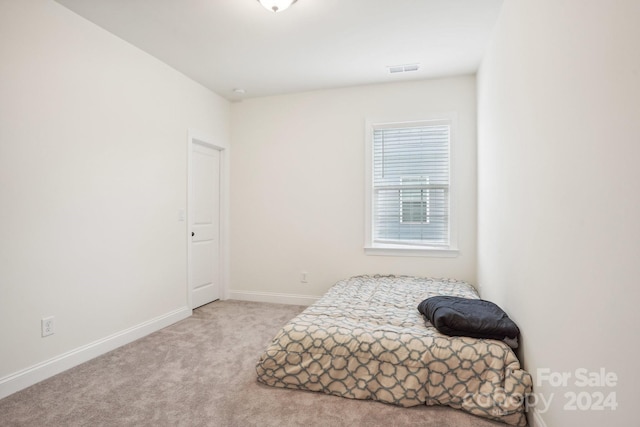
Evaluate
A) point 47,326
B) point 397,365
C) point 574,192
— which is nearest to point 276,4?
point 574,192

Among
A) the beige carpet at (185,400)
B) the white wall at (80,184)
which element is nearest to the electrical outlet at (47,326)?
the white wall at (80,184)

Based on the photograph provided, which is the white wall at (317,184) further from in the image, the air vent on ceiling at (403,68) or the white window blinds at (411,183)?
the air vent on ceiling at (403,68)

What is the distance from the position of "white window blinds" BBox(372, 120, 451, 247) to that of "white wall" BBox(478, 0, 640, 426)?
1.49m

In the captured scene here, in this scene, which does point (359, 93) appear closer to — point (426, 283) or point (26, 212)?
point (426, 283)

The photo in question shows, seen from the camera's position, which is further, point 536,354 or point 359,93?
point 359,93

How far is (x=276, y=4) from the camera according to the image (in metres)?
2.25

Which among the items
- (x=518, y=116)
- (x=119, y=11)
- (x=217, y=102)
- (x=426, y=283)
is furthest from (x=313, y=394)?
(x=217, y=102)

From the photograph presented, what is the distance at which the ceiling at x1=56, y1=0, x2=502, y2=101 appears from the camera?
2.42 m

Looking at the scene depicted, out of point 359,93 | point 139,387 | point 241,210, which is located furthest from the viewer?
point 241,210

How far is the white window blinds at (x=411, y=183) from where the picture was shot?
3775 mm

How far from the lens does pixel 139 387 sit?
2164 mm

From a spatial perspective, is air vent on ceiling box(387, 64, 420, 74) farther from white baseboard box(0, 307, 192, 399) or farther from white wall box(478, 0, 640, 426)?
white baseboard box(0, 307, 192, 399)

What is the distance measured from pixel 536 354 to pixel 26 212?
3.19 meters

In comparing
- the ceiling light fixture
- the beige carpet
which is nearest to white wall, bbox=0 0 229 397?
the beige carpet
